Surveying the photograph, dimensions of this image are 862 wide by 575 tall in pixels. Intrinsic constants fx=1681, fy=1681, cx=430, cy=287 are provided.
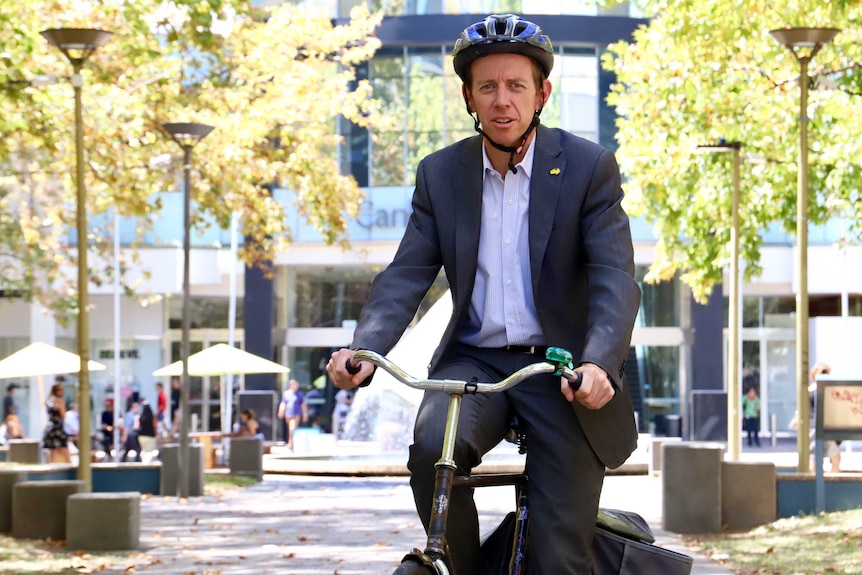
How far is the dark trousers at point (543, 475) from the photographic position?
14.4 feet

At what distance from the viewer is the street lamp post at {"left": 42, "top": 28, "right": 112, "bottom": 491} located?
17.7 m

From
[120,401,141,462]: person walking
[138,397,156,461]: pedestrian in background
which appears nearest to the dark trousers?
[120,401,141,462]: person walking

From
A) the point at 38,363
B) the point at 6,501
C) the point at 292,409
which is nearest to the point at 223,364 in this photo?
the point at 38,363

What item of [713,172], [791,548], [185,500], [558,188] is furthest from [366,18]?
[558,188]

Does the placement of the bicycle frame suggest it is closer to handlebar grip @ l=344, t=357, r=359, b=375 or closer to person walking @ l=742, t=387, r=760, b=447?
handlebar grip @ l=344, t=357, r=359, b=375

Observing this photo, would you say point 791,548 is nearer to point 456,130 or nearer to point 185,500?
point 185,500

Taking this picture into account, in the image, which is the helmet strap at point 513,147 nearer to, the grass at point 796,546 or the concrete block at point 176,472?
the grass at point 796,546

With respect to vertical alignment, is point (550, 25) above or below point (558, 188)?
above

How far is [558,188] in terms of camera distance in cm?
456

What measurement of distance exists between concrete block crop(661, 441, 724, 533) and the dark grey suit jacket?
11.0 meters

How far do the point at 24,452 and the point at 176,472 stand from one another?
4584 mm

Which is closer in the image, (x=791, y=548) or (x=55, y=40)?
(x=791, y=548)

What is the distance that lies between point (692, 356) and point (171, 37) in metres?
28.4

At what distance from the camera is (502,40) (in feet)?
14.6
